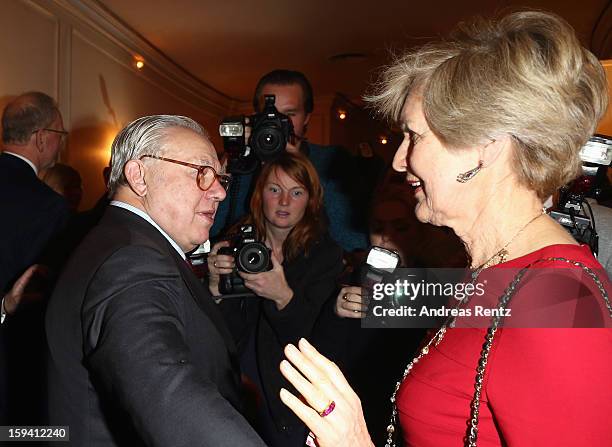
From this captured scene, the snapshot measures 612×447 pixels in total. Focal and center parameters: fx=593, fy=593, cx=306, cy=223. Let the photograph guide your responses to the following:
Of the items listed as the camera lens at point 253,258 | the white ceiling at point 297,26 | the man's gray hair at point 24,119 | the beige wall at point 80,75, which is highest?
the white ceiling at point 297,26

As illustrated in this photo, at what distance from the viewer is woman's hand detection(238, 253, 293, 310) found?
2.05 m

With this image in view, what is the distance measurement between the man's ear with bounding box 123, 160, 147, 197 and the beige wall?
3637mm

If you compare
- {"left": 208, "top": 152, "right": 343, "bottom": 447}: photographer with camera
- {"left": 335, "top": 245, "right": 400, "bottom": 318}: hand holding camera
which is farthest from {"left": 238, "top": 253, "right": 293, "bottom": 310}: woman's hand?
{"left": 335, "top": 245, "right": 400, "bottom": 318}: hand holding camera

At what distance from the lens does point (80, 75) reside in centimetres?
568

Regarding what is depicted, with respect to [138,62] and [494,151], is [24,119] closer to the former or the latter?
[494,151]

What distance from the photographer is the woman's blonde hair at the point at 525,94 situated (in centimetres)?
100

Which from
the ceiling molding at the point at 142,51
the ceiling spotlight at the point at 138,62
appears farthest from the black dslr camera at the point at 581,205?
the ceiling spotlight at the point at 138,62

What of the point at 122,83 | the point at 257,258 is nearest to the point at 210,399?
the point at 257,258

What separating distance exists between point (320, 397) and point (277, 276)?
49.6 inches

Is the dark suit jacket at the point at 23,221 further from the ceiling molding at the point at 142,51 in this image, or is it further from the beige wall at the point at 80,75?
the ceiling molding at the point at 142,51

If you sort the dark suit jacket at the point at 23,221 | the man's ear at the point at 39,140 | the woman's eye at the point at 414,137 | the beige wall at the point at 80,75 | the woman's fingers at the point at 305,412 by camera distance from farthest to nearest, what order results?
1. the beige wall at the point at 80,75
2. the man's ear at the point at 39,140
3. the dark suit jacket at the point at 23,221
4. the woman's eye at the point at 414,137
5. the woman's fingers at the point at 305,412

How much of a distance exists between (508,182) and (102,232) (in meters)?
0.81

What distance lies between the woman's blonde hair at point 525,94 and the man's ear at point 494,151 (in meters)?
0.01

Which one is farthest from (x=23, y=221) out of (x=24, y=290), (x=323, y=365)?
(x=323, y=365)
